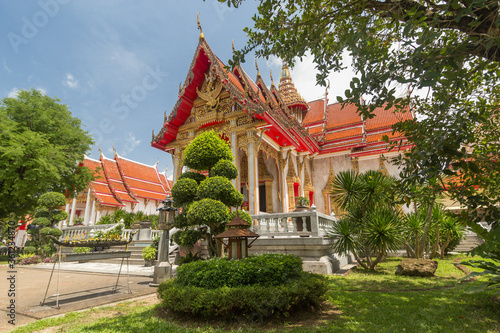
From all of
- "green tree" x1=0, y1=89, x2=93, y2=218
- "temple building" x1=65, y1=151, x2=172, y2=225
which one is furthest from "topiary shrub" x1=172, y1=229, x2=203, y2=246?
"temple building" x1=65, y1=151, x2=172, y2=225

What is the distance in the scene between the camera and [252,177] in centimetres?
1142

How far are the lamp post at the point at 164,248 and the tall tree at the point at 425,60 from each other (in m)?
4.30

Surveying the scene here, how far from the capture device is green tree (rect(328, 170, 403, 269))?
679cm

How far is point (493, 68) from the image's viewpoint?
138 inches

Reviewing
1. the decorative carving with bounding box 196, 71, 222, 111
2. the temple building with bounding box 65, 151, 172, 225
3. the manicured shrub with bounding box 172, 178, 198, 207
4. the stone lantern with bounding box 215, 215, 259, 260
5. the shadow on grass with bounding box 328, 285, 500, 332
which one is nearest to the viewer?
the shadow on grass with bounding box 328, 285, 500, 332

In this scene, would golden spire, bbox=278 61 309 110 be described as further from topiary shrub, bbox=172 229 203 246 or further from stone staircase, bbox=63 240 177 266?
topiary shrub, bbox=172 229 203 246

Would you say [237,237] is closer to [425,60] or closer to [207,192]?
[207,192]

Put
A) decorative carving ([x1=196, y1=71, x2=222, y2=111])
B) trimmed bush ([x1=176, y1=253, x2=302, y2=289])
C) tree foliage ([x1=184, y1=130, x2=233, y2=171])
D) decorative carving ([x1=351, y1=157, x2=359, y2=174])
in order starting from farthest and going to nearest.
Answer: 1. decorative carving ([x1=351, y1=157, x2=359, y2=174])
2. decorative carving ([x1=196, y1=71, x2=222, y2=111])
3. tree foliage ([x1=184, y1=130, x2=233, y2=171])
4. trimmed bush ([x1=176, y1=253, x2=302, y2=289])

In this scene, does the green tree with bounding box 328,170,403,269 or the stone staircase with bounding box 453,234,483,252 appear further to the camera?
the stone staircase with bounding box 453,234,483,252

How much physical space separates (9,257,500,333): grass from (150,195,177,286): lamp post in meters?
1.54

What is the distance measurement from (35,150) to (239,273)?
43.8 feet

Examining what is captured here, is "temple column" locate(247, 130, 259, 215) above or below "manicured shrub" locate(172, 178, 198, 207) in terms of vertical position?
above

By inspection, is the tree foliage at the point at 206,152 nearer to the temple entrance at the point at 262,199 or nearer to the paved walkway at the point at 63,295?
the paved walkway at the point at 63,295

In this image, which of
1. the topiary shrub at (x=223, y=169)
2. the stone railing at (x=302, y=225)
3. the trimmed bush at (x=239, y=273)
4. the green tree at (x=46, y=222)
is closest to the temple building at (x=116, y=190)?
the green tree at (x=46, y=222)
